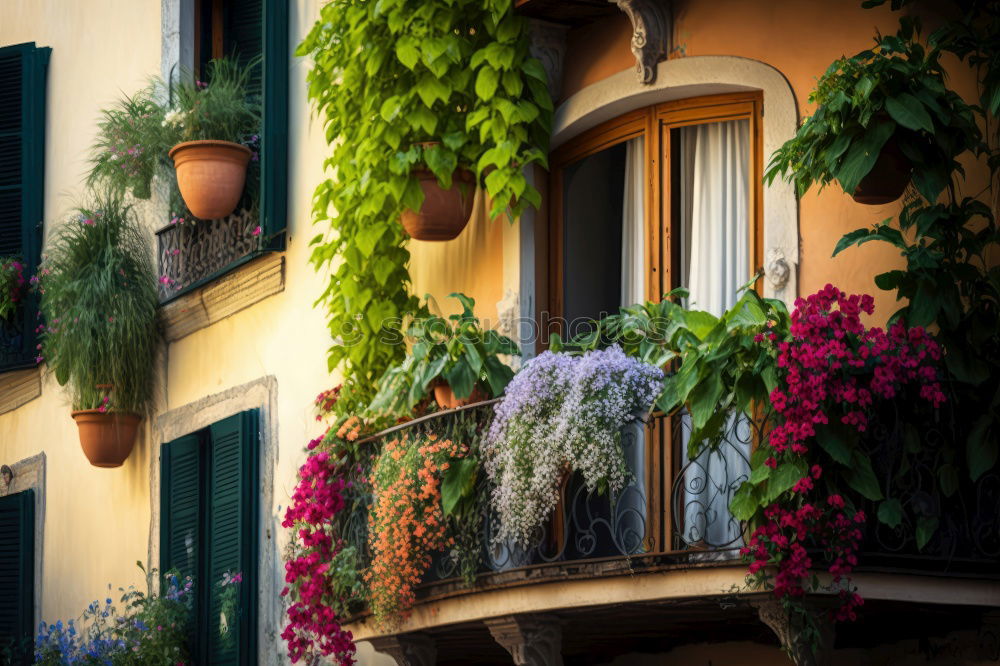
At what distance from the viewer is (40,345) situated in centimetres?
1575

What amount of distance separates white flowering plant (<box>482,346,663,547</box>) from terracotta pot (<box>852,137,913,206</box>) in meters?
1.24

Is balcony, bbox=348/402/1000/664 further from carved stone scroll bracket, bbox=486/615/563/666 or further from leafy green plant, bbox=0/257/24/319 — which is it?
leafy green plant, bbox=0/257/24/319

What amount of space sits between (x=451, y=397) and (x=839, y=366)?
2.45m

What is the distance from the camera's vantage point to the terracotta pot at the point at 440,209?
10891mm

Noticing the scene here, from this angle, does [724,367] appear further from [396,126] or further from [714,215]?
[396,126]

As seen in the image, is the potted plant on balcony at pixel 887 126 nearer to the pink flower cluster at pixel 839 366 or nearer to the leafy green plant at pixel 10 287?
the pink flower cluster at pixel 839 366

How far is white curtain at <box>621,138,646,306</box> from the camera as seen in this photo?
34.5ft

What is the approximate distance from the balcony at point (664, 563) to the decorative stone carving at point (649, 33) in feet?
6.05

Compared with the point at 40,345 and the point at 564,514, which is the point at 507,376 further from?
the point at 40,345

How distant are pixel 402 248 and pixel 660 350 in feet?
7.54

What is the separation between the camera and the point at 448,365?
404 inches

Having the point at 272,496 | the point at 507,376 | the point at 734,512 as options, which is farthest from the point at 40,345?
the point at 734,512

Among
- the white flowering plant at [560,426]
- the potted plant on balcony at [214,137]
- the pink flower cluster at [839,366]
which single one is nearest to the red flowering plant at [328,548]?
the white flowering plant at [560,426]

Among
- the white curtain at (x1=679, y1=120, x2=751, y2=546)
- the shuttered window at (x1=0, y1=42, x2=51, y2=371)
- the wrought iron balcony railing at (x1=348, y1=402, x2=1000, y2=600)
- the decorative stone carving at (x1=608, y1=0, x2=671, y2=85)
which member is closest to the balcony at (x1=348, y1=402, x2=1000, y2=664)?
the wrought iron balcony railing at (x1=348, y1=402, x2=1000, y2=600)
